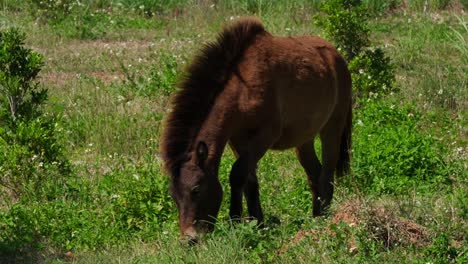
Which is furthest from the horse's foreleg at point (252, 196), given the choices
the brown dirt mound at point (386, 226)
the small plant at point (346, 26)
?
the small plant at point (346, 26)

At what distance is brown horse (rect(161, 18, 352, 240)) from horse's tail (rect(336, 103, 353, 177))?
443 millimetres

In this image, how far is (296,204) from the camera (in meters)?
10.5

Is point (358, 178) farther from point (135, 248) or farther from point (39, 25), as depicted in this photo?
point (39, 25)

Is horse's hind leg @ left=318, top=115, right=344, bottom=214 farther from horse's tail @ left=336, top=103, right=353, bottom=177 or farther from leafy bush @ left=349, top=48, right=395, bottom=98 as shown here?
leafy bush @ left=349, top=48, right=395, bottom=98

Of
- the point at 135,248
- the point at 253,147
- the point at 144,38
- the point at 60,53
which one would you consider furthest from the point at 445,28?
the point at 135,248

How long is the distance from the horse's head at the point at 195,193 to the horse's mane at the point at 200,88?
9cm

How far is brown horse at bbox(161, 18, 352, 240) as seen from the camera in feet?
29.2

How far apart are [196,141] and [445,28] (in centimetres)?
1030

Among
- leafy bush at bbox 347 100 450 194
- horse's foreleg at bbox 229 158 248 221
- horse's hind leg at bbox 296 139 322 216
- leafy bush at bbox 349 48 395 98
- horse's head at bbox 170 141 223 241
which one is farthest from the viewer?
leafy bush at bbox 349 48 395 98

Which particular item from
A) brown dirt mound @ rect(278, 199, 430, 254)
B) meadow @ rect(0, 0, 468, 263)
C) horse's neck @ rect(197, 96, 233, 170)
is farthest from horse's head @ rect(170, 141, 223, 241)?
brown dirt mound @ rect(278, 199, 430, 254)

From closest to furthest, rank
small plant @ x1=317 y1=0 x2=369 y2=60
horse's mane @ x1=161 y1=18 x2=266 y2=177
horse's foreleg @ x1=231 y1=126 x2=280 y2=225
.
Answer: horse's mane @ x1=161 y1=18 x2=266 y2=177 < horse's foreleg @ x1=231 y1=126 x2=280 y2=225 < small plant @ x1=317 y1=0 x2=369 y2=60

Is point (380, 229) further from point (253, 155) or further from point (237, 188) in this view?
point (253, 155)

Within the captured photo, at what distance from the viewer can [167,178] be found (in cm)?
984

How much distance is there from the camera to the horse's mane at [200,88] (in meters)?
8.98
